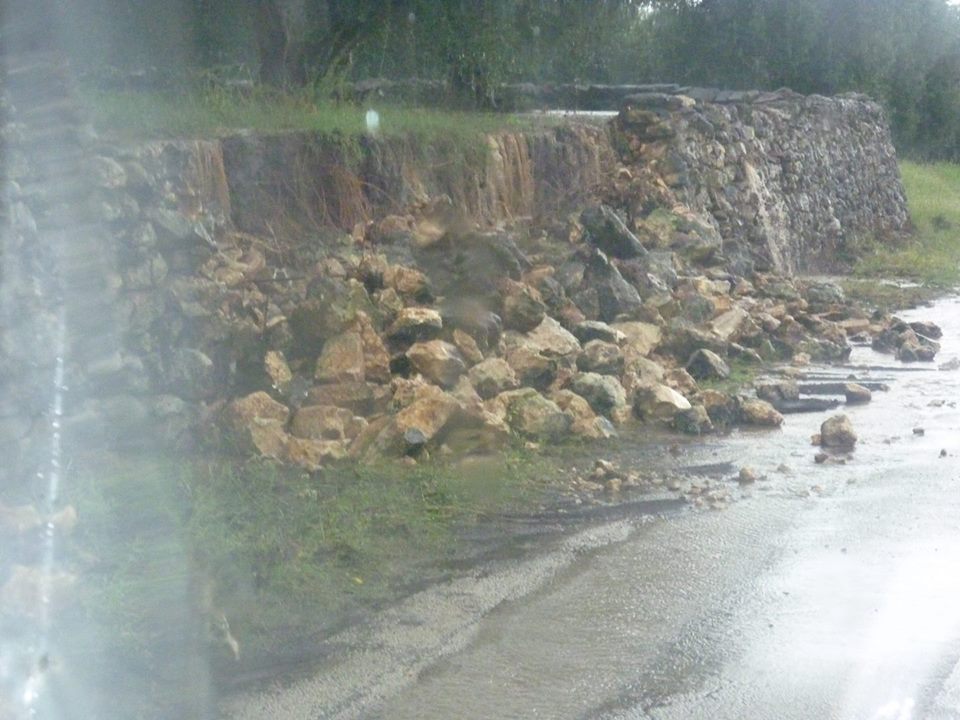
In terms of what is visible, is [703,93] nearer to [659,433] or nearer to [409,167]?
[409,167]

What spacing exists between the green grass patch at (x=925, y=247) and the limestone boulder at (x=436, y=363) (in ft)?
32.6

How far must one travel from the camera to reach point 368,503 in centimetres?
717

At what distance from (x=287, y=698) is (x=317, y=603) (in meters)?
0.96

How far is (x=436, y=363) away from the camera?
886 centimetres

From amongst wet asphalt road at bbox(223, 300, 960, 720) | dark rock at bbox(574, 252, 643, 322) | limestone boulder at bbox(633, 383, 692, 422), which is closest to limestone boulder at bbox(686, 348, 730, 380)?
dark rock at bbox(574, 252, 643, 322)

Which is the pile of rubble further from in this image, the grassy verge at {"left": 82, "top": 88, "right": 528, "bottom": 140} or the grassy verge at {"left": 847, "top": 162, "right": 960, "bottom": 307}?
the grassy verge at {"left": 847, "top": 162, "right": 960, "bottom": 307}

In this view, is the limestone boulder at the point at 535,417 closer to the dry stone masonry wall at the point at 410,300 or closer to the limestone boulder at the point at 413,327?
the dry stone masonry wall at the point at 410,300

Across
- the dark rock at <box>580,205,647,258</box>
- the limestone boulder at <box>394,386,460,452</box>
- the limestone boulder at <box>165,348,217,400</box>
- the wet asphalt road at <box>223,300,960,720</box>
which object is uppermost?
the dark rock at <box>580,205,647,258</box>

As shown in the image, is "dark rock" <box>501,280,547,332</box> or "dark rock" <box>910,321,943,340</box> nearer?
"dark rock" <box>501,280,547,332</box>

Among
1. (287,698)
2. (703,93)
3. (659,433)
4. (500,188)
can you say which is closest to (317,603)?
(287,698)

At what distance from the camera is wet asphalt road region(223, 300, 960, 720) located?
485cm

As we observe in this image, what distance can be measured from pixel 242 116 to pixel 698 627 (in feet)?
22.0

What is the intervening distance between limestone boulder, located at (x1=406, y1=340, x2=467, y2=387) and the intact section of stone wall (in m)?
6.73

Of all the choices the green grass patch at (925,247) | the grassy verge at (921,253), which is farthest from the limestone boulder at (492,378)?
the green grass patch at (925,247)
